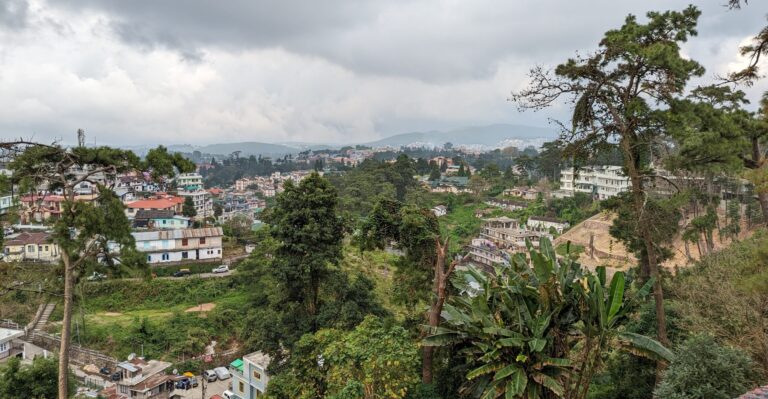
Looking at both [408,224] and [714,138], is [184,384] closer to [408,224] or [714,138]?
[408,224]

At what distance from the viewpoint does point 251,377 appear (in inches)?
643

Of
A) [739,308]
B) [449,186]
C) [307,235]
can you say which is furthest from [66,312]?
[449,186]

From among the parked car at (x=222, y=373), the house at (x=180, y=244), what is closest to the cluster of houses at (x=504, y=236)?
the parked car at (x=222, y=373)

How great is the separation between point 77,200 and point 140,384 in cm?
1398

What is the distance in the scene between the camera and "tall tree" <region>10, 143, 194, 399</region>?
7.14 metres

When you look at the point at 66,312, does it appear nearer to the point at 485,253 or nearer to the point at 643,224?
the point at 643,224

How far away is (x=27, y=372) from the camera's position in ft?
33.7

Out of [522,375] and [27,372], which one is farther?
[27,372]

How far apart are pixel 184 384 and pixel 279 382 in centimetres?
1207

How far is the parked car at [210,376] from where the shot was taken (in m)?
21.4

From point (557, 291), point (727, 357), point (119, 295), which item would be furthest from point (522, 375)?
point (119, 295)

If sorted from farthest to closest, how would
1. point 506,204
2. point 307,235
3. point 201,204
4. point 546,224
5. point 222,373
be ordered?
point 201,204
point 506,204
point 546,224
point 222,373
point 307,235

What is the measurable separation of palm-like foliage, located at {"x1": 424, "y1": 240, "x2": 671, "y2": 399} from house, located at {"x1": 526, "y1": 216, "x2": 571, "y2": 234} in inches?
1246

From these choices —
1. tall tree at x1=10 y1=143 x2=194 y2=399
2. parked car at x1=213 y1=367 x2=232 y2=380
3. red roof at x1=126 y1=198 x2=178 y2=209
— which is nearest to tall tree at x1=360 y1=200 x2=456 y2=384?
tall tree at x1=10 y1=143 x2=194 y2=399
